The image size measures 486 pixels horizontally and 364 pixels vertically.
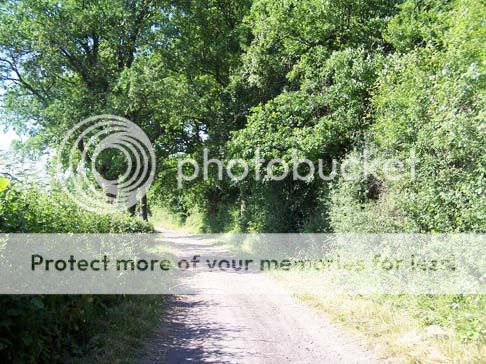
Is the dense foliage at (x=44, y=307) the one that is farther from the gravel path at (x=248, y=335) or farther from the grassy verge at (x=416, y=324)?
the grassy verge at (x=416, y=324)

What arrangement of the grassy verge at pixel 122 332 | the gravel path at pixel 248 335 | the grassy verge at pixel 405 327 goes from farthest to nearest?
the gravel path at pixel 248 335, the grassy verge at pixel 122 332, the grassy verge at pixel 405 327

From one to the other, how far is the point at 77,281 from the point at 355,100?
31.2 feet

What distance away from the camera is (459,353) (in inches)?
192

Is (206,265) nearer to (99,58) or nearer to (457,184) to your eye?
(457,184)

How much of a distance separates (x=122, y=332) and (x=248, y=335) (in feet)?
6.45

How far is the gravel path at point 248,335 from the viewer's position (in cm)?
539

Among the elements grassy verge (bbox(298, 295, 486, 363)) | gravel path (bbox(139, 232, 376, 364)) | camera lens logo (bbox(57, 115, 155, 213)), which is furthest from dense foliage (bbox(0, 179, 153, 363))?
camera lens logo (bbox(57, 115, 155, 213))

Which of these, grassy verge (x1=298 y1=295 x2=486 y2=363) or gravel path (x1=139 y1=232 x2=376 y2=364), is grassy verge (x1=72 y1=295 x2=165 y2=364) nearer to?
gravel path (x1=139 y1=232 x2=376 y2=364)

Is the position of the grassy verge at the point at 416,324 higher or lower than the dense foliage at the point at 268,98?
lower

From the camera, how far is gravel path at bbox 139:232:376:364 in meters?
5.39

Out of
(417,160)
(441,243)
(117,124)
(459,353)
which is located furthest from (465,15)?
(117,124)

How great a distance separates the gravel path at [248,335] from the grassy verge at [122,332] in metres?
0.19

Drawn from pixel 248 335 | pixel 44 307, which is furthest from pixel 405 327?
pixel 44 307

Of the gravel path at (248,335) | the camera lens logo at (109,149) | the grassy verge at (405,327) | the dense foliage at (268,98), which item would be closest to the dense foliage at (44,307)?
the dense foliage at (268,98)
